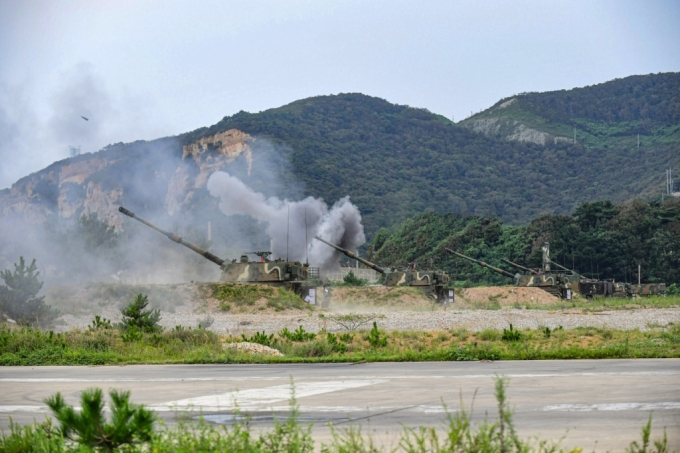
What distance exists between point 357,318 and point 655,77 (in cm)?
15069

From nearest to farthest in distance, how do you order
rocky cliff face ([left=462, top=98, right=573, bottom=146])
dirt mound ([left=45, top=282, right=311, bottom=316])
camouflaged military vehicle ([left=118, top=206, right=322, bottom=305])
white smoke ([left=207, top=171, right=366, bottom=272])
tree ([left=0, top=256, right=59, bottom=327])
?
tree ([left=0, top=256, right=59, bottom=327]), dirt mound ([left=45, top=282, right=311, bottom=316]), camouflaged military vehicle ([left=118, top=206, right=322, bottom=305]), white smoke ([left=207, top=171, right=366, bottom=272]), rocky cliff face ([left=462, top=98, right=573, bottom=146])

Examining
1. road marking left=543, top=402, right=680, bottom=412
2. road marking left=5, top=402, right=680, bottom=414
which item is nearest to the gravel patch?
road marking left=5, top=402, right=680, bottom=414

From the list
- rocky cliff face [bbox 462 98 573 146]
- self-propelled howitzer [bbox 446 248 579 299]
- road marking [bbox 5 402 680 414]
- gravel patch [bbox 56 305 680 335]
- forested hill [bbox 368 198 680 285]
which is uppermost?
rocky cliff face [bbox 462 98 573 146]

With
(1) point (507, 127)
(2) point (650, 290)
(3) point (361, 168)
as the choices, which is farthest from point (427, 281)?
(1) point (507, 127)

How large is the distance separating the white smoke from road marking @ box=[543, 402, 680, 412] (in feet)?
178

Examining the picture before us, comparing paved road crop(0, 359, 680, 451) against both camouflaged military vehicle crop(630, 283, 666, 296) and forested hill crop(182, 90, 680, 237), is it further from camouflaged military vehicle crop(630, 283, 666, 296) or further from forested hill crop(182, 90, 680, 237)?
forested hill crop(182, 90, 680, 237)

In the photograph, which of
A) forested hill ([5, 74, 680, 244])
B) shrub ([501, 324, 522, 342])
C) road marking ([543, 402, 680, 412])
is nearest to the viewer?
road marking ([543, 402, 680, 412])

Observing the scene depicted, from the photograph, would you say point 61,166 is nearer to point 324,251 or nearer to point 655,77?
point 324,251

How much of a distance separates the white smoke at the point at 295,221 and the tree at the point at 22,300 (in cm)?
3222

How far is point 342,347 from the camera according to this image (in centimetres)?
1956

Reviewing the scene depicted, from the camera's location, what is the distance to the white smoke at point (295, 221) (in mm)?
69375

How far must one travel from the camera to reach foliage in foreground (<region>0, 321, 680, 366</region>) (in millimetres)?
16672

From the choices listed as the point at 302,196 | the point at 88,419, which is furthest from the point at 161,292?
the point at 302,196

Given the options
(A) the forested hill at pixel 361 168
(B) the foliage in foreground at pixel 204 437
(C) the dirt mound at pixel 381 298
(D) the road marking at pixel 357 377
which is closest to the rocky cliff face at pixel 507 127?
(A) the forested hill at pixel 361 168
